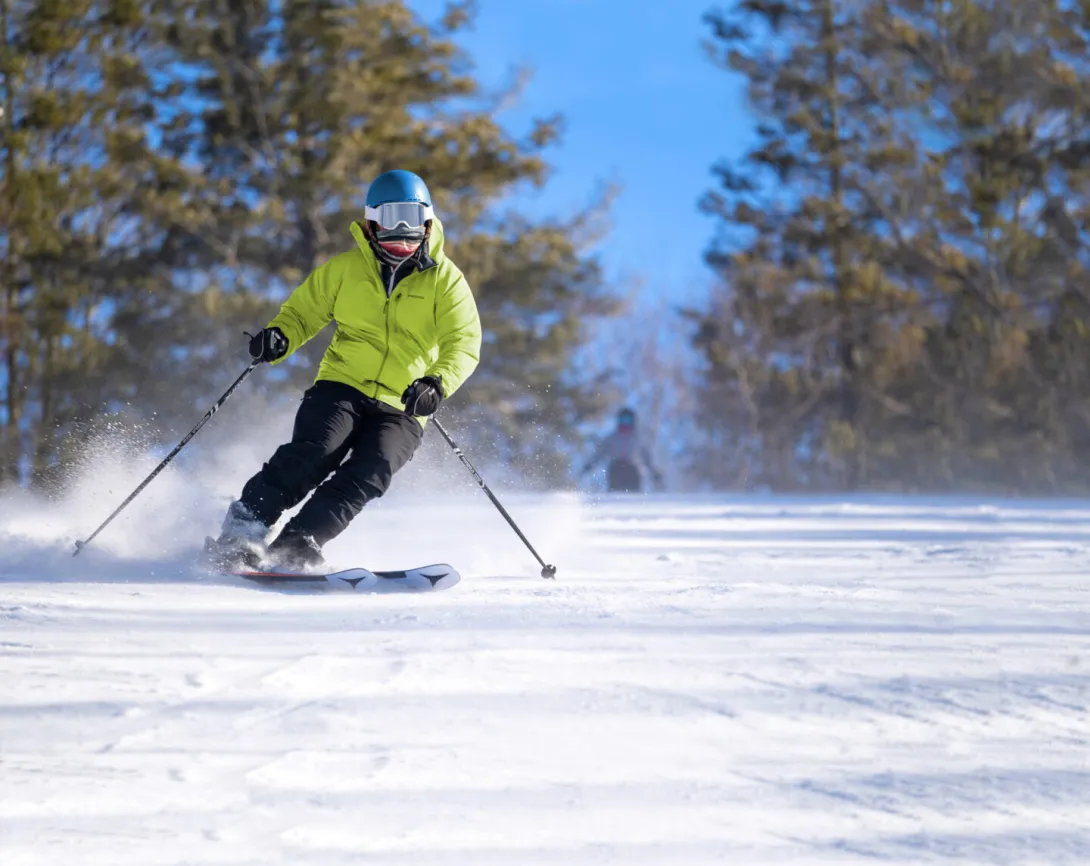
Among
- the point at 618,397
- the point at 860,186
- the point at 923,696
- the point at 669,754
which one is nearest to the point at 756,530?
the point at 923,696

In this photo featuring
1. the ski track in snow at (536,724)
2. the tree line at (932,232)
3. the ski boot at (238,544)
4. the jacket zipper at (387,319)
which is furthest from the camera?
the tree line at (932,232)

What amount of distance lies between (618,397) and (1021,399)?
825 centimetres

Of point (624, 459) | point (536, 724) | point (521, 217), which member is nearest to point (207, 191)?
point (521, 217)

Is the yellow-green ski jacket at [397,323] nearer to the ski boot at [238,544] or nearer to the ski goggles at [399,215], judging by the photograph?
the ski goggles at [399,215]

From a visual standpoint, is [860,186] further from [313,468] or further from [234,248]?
[313,468]

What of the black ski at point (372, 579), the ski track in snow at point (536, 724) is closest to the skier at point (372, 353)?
the black ski at point (372, 579)

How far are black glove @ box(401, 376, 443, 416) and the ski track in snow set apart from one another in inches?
26.6

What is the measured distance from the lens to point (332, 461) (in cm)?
466

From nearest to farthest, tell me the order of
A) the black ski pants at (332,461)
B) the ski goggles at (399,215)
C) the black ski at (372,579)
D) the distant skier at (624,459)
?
the black ski at (372,579)
the black ski pants at (332,461)
the ski goggles at (399,215)
the distant skier at (624,459)

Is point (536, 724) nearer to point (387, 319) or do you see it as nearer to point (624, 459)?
point (387, 319)

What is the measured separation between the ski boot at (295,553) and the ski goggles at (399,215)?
4.09 feet

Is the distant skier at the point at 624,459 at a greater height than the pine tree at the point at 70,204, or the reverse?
the pine tree at the point at 70,204

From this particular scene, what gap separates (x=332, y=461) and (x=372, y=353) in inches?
18.5

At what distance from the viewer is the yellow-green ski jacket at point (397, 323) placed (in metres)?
4.77
